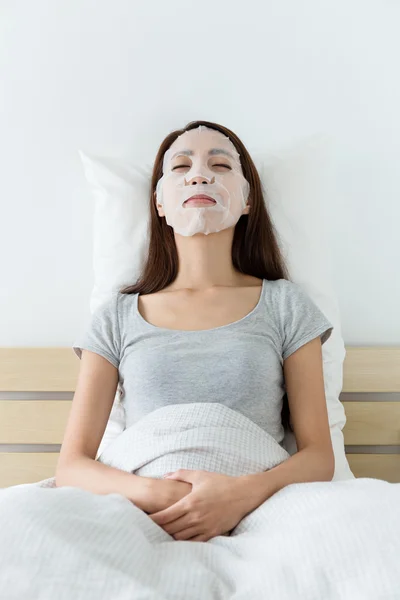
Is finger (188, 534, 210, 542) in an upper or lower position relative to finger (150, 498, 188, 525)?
lower

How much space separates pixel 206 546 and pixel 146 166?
955 mm

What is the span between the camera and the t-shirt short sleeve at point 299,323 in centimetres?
127

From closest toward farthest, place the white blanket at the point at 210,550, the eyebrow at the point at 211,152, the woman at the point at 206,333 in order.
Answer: the white blanket at the point at 210,550
the woman at the point at 206,333
the eyebrow at the point at 211,152

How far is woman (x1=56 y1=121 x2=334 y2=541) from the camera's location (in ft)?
3.74

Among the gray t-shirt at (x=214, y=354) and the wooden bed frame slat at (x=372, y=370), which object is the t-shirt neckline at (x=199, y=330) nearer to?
the gray t-shirt at (x=214, y=354)

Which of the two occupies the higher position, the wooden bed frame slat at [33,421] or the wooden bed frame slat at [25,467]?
the wooden bed frame slat at [33,421]

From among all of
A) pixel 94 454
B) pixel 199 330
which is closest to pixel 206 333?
pixel 199 330

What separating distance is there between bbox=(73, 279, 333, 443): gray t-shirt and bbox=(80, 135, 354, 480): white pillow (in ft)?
0.45

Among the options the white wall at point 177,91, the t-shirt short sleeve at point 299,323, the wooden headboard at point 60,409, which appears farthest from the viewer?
the white wall at point 177,91

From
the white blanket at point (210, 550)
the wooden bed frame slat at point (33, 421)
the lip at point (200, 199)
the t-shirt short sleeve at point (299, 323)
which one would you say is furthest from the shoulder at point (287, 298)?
the wooden bed frame slat at point (33, 421)

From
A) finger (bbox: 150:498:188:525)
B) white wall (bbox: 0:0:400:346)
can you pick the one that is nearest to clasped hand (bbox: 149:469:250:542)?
finger (bbox: 150:498:188:525)

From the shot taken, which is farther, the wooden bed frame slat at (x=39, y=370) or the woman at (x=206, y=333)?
the wooden bed frame slat at (x=39, y=370)

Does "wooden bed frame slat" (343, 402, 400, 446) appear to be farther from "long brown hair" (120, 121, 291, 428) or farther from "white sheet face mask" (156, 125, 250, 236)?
"white sheet face mask" (156, 125, 250, 236)

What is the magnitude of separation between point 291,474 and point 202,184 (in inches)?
23.8
